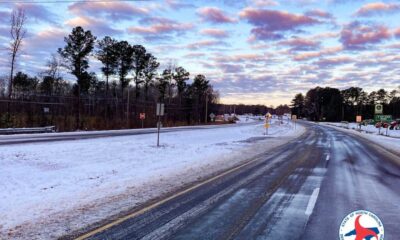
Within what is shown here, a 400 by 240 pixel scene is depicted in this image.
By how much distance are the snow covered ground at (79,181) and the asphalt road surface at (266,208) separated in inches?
36.3

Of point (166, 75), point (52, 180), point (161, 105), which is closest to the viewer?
point (52, 180)

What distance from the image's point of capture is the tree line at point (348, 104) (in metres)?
156

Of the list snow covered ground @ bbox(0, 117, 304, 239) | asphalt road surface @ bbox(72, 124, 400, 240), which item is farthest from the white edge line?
snow covered ground @ bbox(0, 117, 304, 239)

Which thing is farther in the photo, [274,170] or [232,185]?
[274,170]

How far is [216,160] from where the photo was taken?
1675 cm

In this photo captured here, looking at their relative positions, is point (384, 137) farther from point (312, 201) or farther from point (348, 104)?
point (348, 104)

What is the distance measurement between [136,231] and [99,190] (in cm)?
410

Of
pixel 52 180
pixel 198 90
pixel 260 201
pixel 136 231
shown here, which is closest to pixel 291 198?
pixel 260 201

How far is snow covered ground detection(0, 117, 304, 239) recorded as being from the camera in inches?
266

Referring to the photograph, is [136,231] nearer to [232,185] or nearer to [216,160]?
[232,185]

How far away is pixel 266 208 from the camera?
7641 mm

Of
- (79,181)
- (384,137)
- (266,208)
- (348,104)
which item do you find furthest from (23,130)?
(348,104)

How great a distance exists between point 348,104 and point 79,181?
178 meters

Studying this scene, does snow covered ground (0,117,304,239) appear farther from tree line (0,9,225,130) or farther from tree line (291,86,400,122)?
tree line (291,86,400,122)
